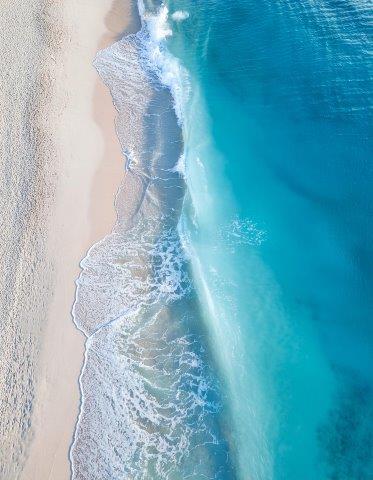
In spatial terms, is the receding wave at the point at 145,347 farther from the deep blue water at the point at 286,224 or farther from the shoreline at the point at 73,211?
the deep blue water at the point at 286,224

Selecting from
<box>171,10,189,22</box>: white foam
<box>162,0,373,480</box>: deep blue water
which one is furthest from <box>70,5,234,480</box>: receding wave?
<box>171,10,189,22</box>: white foam

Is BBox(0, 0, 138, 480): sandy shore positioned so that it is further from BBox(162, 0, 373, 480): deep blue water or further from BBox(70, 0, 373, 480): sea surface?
BBox(162, 0, 373, 480): deep blue water

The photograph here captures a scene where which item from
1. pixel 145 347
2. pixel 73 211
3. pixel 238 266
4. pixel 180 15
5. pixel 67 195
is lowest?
pixel 145 347

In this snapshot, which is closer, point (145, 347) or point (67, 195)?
point (145, 347)

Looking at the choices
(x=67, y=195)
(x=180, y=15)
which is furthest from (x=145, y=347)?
(x=180, y=15)

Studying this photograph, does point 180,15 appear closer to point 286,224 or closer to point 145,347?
point 286,224

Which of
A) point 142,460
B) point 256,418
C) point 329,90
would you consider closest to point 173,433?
point 142,460

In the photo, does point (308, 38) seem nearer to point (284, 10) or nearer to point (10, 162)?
point (284, 10)

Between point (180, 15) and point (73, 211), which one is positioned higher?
point (180, 15)
